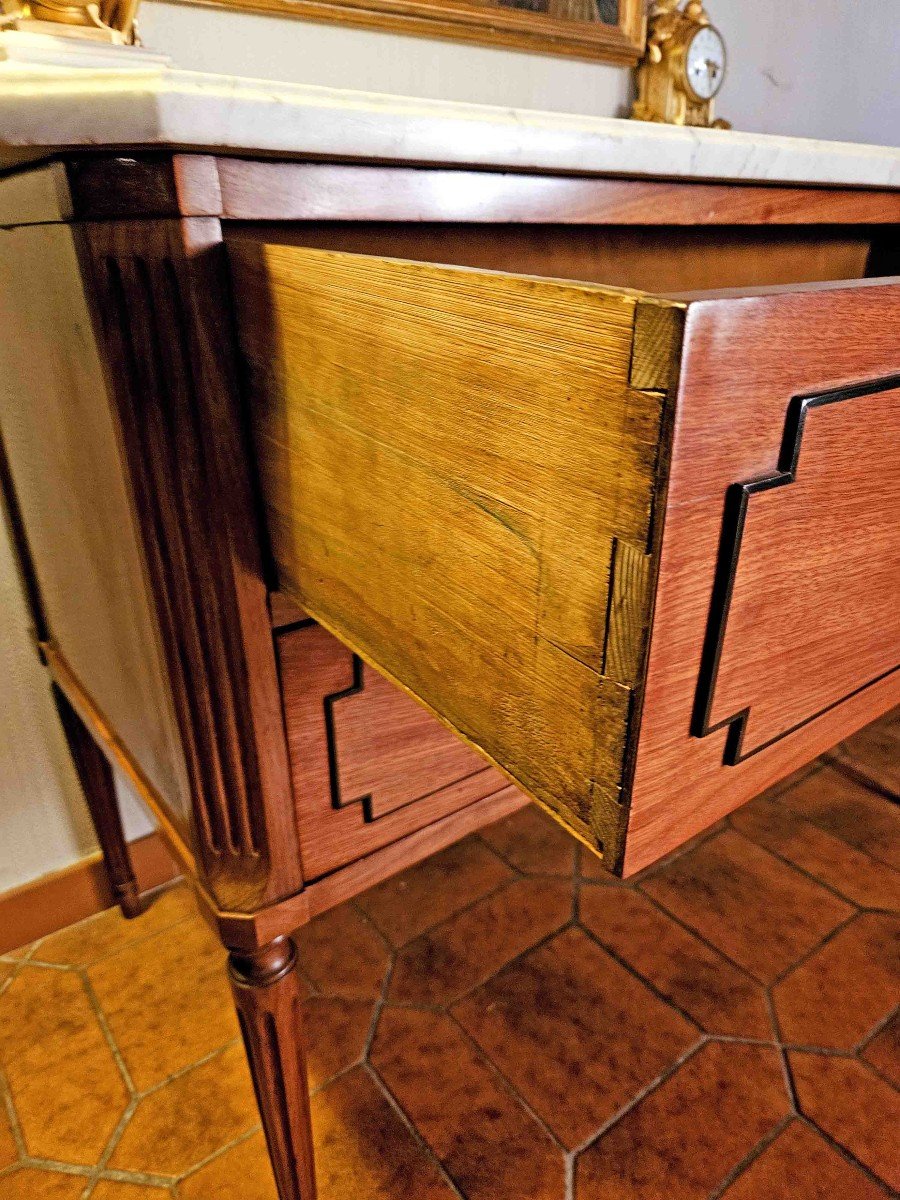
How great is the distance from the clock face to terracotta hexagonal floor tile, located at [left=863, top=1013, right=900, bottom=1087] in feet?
4.79

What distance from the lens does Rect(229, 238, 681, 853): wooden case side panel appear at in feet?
0.91

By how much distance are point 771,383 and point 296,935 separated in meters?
1.11

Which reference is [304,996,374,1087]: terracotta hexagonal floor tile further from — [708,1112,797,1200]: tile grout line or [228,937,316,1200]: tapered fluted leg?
[708,1112,797,1200]: tile grout line

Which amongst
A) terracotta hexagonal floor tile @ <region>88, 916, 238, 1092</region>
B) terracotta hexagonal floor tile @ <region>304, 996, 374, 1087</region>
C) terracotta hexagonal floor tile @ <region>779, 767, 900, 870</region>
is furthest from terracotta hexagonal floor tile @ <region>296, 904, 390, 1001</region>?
terracotta hexagonal floor tile @ <region>779, 767, 900, 870</region>

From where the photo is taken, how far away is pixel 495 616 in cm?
35

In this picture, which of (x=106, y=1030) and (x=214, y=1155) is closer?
(x=214, y=1155)

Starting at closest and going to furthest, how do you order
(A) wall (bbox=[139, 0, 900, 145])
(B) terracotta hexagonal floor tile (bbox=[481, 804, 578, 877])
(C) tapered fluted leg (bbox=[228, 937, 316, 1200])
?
(C) tapered fluted leg (bbox=[228, 937, 316, 1200]), (A) wall (bbox=[139, 0, 900, 145]), (B) terracotta hexagonal floor tile (bbox=[481, 804, 578, 877])

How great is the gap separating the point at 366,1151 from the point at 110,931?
0.52 metres

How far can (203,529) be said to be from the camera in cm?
48

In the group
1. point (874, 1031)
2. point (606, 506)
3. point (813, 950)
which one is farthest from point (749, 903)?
point (606, 506)

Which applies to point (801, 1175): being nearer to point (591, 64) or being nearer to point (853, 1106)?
point (853, 1106)

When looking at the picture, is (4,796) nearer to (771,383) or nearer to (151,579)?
(151,579)

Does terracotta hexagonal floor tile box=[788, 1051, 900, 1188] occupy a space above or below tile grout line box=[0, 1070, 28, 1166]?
above

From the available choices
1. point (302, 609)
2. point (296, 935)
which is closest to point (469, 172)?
point (302, 609)
